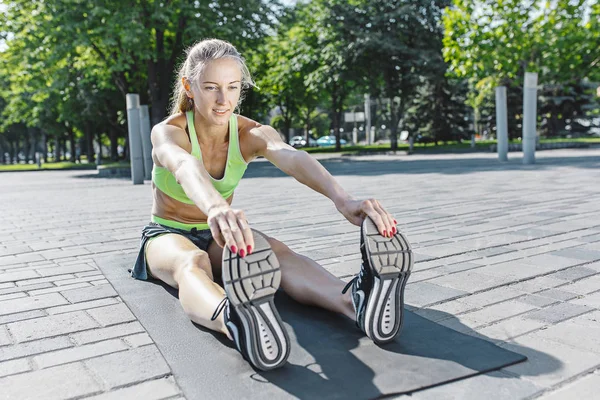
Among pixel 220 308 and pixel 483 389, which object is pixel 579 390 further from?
pixel 220 308

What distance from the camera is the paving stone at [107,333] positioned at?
9.16 feet

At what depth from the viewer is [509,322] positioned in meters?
2.87

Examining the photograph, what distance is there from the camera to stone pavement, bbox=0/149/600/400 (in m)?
2.25

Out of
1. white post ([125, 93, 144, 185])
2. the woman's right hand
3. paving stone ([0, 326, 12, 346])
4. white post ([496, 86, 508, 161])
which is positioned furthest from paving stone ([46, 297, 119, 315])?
white post ([496, 86, 508, 161])

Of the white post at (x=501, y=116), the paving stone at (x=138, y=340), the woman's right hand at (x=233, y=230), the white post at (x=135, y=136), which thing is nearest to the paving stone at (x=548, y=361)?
the woman's right hand at (x=233, y=230)

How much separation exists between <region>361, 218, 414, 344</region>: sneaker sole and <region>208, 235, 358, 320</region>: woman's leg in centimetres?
42

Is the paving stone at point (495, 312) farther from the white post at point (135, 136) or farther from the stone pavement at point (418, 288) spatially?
the white post at point (135, 136)

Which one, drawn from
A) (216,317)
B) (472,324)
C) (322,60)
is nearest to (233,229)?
(216,317)

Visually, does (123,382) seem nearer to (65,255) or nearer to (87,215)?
(65,255)

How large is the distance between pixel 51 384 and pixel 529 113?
606 inches

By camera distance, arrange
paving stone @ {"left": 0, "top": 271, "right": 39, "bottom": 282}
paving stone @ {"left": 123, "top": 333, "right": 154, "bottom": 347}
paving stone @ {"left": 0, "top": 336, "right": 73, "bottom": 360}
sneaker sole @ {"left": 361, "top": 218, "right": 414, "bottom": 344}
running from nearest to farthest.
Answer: sneaker sole @ {"left": 361, "top": 218, "right": 414, "bottom": 344}
paving stone @ {"left": 0, "top": 336, "right": 73, "bottom": 360}
paving stone @ {"left": 123, "top": 333, "right": 154, "bottom": 347}
paving stone @ {"left": 0, "top": 271, "right": 39, "bottom": 282}

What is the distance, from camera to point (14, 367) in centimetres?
245

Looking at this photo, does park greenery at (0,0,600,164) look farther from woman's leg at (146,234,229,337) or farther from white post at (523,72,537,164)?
woman's leg at (146,234,229,337)

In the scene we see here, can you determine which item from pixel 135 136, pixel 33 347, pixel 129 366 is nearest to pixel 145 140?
pixel 135 136
